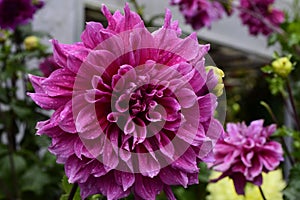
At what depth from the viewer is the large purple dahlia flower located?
1.00 m

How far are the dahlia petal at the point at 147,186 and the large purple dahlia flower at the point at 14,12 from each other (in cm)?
72

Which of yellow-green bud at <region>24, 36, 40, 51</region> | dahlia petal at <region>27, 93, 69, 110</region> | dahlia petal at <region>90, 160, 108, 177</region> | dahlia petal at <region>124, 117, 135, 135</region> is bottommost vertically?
yellow-green bud at <region>24, 36, 40, 51</region>

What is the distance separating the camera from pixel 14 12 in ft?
3.31

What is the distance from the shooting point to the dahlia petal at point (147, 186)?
1.18ft

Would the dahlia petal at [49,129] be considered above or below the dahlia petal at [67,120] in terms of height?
below

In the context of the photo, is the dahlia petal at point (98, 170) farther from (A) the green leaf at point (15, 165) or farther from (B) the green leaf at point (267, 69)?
(A) the green leaf at point (15, 165)

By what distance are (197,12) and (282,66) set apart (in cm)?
43

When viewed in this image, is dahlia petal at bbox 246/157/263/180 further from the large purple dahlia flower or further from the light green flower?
the large purple dahlia flower

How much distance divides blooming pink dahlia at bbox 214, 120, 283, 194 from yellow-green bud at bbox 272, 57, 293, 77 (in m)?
0.09

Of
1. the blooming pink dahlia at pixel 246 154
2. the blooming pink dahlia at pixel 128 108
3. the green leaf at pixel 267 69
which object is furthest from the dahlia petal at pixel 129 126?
the green leaf at pixel 267 69

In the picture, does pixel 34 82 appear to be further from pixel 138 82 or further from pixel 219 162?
pixel 219 162

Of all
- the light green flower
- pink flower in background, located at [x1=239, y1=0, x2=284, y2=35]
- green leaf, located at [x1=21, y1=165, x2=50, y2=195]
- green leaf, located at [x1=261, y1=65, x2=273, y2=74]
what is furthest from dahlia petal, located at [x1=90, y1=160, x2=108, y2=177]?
pink flower in background, located at [x1=239, y1=0, x2=284, y2=35]

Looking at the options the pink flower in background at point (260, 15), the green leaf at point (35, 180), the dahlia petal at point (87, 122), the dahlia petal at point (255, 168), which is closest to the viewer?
Answer: the dahlia petal at point (87, 122)

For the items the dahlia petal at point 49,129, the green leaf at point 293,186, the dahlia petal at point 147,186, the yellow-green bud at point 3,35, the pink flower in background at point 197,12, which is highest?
the dahlia petal at point 49,129
